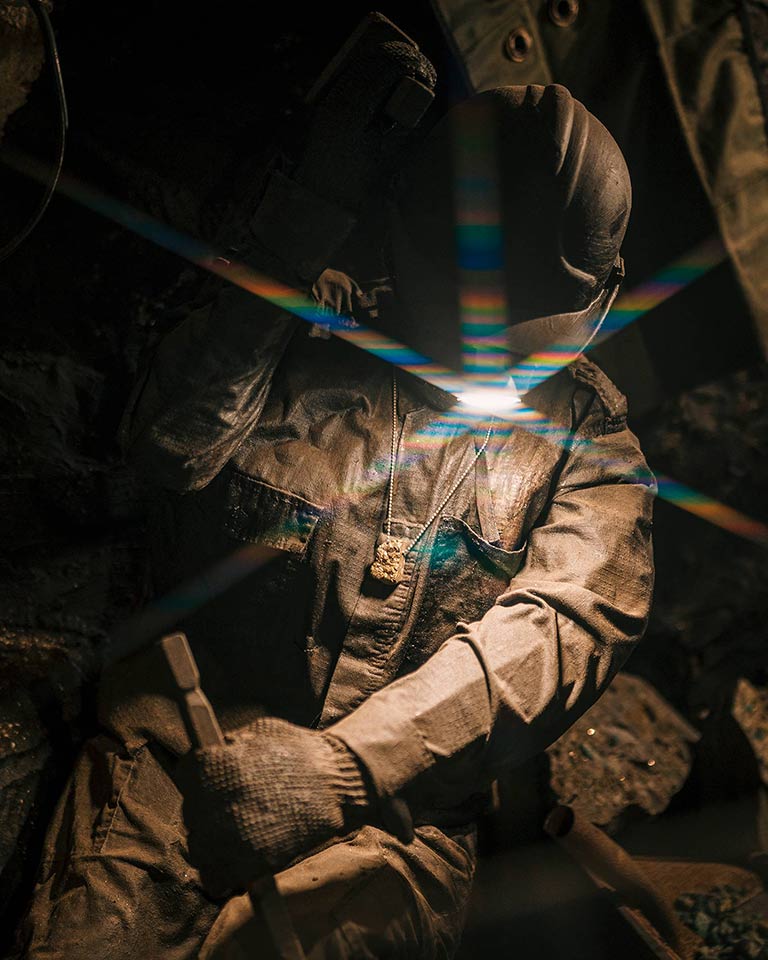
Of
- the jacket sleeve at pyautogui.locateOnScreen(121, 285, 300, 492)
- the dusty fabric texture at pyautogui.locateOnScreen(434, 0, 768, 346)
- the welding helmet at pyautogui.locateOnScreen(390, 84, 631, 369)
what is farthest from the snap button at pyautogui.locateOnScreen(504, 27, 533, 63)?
the jacket sleeve at pyautogui.locateOnScreen(121, 285, 300, 492)

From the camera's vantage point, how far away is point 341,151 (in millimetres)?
1348

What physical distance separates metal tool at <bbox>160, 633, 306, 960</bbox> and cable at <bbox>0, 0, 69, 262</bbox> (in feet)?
2.78

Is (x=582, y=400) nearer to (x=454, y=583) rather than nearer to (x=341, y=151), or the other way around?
(x=454, y=583)

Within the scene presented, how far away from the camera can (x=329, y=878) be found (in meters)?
1.43

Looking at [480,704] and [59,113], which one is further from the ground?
[59,113]

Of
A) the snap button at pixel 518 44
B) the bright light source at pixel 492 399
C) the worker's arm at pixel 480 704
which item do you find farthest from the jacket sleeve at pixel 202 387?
the snap button at pixel 518 44

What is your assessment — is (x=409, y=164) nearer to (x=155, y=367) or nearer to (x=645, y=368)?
(x=155, y=367)

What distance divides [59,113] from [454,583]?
1.27 m

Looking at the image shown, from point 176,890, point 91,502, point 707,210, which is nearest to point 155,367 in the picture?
point 91,502

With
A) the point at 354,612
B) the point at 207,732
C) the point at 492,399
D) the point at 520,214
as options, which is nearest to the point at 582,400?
the point at 492,399

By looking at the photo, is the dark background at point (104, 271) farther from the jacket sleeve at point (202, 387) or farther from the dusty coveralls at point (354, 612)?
the jacket sleeve at point (202, 387)

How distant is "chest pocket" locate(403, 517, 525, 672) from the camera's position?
1.65 meters

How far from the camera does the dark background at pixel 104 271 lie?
1.69 m

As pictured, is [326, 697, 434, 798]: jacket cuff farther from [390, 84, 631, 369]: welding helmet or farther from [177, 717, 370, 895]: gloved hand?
[390, 84, 631, 369]: welding helmet
